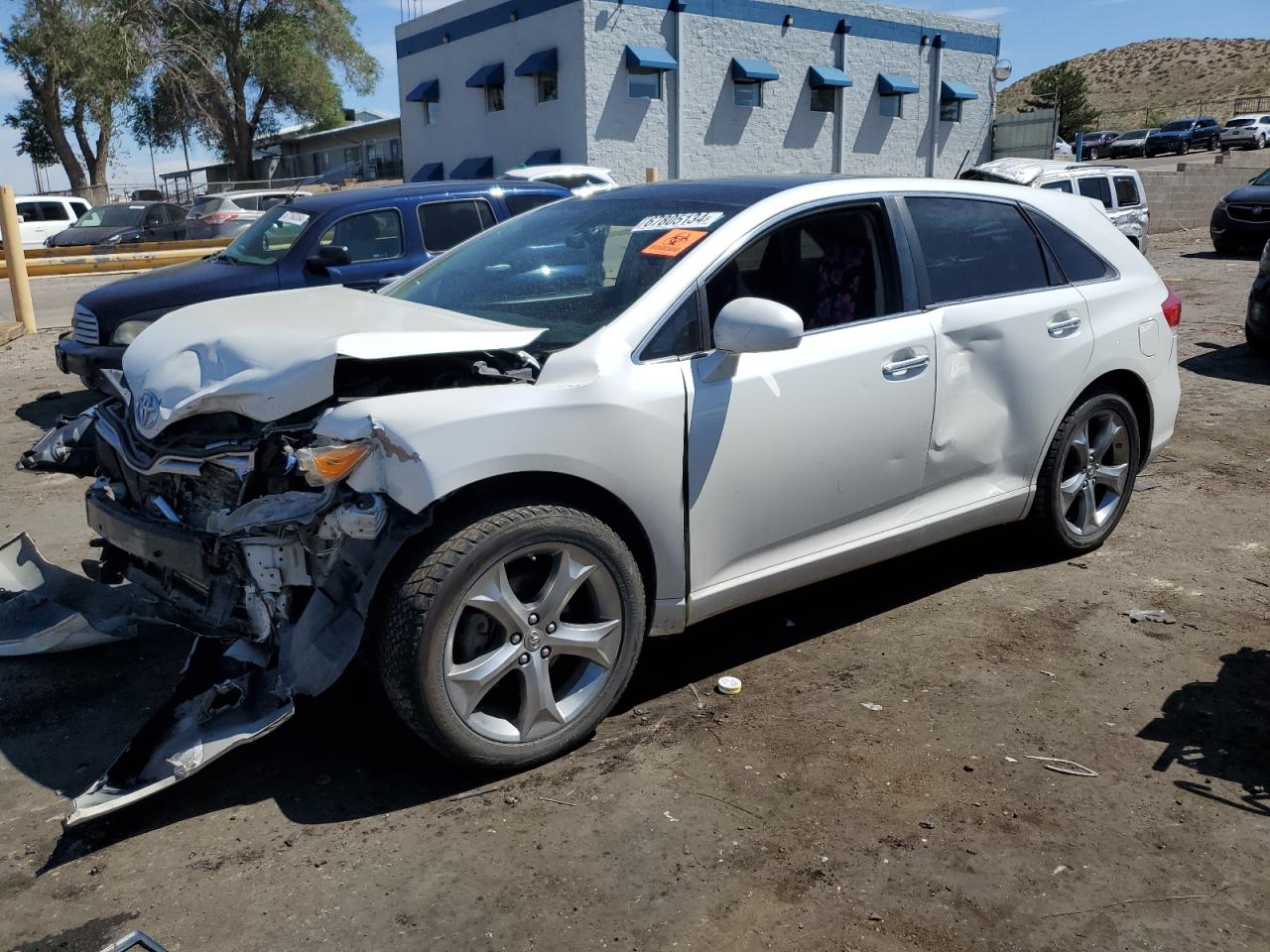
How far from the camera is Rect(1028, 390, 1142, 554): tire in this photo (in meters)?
4.65

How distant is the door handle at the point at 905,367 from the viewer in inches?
153

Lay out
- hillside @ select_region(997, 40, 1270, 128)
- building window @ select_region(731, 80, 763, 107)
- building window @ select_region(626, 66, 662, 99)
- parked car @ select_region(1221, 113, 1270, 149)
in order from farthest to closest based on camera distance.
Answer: hillside @ select_region(997, 40, 1270, 128)
parked car @ select_region(1221, 113, 1270, 149)
building window @ select_region(731, 80, 763, 107)
building window @ select_region(626, 66, 662, 99)

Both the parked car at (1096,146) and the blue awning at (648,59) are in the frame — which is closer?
the blue awning at (648,59)

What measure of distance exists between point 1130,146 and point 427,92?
1337 inches

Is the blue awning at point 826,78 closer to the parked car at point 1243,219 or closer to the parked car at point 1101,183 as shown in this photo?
the parked car at point 1101,183

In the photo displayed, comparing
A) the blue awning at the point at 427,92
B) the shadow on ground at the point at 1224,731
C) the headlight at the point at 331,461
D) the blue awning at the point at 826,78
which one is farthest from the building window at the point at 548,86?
the headlight at the point at 331,461

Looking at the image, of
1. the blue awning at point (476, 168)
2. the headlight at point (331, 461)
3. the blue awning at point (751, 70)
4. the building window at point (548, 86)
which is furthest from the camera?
the blue awning at point (476, 168)

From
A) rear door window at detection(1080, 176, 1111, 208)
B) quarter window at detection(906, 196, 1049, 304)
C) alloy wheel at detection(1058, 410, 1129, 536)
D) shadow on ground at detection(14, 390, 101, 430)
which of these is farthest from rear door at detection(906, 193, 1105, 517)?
rear door window at detection(1080, 176, 1111, 208)

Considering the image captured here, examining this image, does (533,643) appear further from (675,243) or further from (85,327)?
(85,327)

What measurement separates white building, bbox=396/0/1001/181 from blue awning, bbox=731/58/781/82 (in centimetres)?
4

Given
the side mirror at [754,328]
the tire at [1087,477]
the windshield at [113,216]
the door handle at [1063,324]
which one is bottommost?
the tire at [1087,477]

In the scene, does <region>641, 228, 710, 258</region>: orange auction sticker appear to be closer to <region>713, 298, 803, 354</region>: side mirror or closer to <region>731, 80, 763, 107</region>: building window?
<region>713, 298, 803, 354</region>: side mirror

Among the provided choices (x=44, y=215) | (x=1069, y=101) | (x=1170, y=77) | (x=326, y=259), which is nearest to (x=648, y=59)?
(x=44, y=215)

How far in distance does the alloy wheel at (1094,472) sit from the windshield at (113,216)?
2384 centimetres
